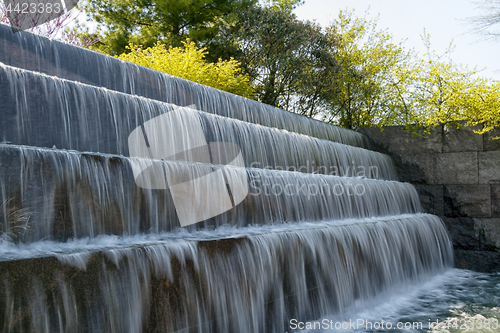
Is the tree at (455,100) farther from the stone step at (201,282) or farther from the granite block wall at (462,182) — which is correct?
the stone step at (201,282)

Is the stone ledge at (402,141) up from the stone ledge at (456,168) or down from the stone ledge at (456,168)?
up

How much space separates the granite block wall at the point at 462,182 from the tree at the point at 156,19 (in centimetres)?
1042

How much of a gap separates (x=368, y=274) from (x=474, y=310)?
5.03ft

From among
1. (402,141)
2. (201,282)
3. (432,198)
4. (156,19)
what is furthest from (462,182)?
(156,19)

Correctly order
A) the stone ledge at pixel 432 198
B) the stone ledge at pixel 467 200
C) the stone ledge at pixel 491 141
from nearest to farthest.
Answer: the stone ledge at pixel 467 200, the stone ledge at pixel 491 141, the stone ledge at pixel 432 198

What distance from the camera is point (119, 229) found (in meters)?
3.70

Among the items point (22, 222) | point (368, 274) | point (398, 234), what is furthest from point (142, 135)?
point (398, 234)

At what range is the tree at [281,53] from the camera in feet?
50.5

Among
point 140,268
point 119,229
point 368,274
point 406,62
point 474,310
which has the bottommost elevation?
point 474,310

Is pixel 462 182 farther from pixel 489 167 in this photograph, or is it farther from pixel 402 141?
pixel 402 141

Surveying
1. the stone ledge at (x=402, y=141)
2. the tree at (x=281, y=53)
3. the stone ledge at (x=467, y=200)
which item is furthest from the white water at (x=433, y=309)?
the tree at (x=281, y=53)

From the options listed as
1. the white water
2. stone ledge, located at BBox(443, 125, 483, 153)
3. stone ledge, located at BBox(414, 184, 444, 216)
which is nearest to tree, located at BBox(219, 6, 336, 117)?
stone ledge, located at BBox(443, 125, 483, 153)

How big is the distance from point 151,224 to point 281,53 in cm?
1270

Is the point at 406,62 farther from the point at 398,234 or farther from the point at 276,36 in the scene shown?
the point at 398,234
